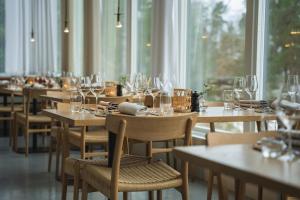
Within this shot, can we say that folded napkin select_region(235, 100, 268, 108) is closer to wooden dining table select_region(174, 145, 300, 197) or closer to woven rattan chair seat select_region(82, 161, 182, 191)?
woven rattan chair seat select_region(82, 161, 182, 191)

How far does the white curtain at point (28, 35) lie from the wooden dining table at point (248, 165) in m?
9.06

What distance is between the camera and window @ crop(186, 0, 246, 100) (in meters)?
5.02

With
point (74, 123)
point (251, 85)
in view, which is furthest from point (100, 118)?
point (251, 85)

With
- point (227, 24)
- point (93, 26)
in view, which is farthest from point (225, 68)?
point (93, 26)

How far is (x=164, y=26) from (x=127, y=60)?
170cm

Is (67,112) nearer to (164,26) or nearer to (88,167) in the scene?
(88,167)

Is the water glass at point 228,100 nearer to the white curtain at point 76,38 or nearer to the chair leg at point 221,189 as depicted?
the chair leg at point 221,189

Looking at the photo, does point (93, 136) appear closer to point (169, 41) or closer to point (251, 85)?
point (251, 85)

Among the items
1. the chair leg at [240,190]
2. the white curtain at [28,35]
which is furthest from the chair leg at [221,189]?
the white curtain at [28,35]

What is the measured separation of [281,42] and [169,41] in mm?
1689

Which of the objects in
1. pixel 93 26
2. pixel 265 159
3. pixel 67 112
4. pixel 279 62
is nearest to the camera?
pixel 265 159

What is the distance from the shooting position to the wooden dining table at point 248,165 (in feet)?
4.22

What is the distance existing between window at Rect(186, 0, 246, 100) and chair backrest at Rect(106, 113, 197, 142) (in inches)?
88.9

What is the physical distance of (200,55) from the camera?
5762 mm
